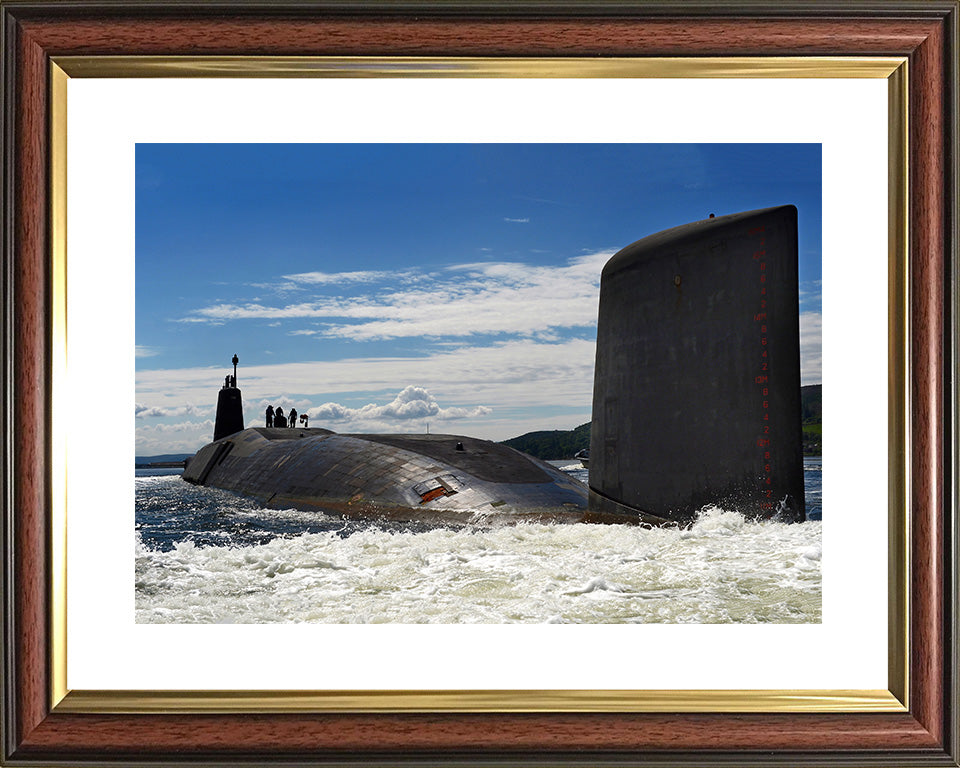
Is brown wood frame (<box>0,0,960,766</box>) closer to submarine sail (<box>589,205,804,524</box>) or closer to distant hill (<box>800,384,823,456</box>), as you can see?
distant hill (<box>800,384,823,456</box>)

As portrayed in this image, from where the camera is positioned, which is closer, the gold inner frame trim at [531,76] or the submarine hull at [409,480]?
the gold inner frame trim at [531,76]

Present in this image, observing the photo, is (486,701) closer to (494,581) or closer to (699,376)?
(494,581)

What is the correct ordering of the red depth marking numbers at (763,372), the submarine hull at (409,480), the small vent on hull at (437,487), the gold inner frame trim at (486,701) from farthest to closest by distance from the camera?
the small vent on hull at (437,487) < the submarine hull at (409,480) < the red depth marking numbers at (763,372) < the gold inner frame trim at (486,701)

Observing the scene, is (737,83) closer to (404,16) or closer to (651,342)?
(404,16)

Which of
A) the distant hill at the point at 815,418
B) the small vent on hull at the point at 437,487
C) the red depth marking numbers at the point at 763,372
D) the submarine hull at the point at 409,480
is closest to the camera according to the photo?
the distant hill at the point at 815,418

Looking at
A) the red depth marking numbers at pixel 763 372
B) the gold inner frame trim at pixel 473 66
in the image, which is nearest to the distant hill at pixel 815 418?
the gold inner frame trim at pixel 473 66

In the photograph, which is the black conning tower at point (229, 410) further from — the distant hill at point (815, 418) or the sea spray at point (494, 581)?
the distant hill at point (815, 418)

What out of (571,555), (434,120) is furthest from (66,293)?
(571,555)

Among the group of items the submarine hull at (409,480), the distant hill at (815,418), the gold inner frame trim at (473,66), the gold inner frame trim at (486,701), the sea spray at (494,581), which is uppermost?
the gold inner frame trim at (473,66)
